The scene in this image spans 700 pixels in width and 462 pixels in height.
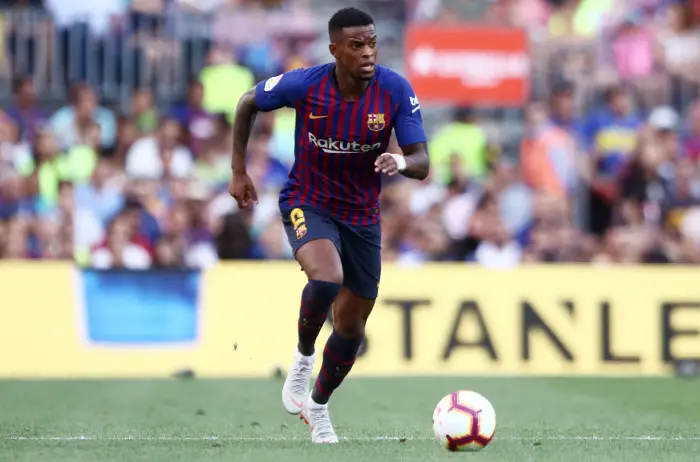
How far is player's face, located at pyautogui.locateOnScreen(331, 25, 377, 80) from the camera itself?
7.86 m

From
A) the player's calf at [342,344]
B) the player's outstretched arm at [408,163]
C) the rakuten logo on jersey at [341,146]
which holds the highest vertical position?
the rakuten logo on jersey at [341,146]

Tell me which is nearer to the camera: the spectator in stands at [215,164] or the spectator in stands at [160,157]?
the spectator in stands at [160,157]

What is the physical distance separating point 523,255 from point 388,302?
7.37 feet

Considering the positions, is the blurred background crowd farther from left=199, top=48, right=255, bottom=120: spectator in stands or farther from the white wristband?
the white wristband

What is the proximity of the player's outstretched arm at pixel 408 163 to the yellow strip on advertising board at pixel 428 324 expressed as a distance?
→ 6284 millimetres

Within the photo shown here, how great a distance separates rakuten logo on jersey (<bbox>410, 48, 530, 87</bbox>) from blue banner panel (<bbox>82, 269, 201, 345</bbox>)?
364cm

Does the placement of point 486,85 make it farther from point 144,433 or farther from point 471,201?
point 144,433

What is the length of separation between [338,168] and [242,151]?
61 centimetres

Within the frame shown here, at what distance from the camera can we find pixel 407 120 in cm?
802

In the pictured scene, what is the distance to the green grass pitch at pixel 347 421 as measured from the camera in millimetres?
7504

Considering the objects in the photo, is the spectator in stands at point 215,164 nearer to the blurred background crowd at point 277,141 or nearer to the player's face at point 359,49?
the blurred background crowd at point 277,141

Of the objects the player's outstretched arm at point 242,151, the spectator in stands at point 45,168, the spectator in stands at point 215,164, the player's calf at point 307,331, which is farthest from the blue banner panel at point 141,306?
the player's outstretched arm at point 242,151

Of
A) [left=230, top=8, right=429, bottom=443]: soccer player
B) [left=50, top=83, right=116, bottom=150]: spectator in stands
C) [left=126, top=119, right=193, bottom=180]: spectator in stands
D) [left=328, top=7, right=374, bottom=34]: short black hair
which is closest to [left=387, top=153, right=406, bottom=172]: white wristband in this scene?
[left=230, top=8, right=429, bottom=443]: soccer player

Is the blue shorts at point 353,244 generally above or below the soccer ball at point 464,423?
above
